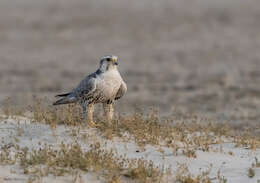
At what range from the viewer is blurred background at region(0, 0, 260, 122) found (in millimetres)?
16005

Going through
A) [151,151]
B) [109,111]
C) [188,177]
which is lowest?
[188,177]

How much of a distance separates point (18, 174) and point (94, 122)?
2.11 m

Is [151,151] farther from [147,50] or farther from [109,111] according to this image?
[147,50]

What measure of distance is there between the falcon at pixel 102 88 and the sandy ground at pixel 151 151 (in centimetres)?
40

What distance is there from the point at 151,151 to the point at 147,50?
19.1 metres

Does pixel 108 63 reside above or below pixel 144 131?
above

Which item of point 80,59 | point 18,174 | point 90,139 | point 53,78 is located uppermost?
point 80,59

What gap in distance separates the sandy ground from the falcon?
1.32 feet

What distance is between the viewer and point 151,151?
7.20 m

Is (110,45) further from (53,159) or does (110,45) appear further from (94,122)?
(53,159)

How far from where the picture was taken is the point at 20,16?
32.1m

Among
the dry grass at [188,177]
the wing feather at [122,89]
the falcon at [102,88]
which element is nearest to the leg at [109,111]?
the falcon at [102,88]

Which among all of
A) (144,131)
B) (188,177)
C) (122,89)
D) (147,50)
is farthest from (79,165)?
(147,50)

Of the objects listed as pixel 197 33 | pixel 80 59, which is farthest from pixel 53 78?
pixel 197 33
